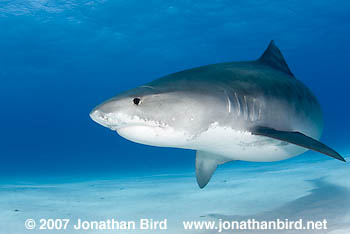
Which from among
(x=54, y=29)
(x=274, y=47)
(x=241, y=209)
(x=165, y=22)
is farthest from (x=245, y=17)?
(x=241, y=209)

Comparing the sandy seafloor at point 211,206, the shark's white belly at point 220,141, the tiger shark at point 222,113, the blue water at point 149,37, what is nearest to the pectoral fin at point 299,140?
the tiger shark at point 222,113

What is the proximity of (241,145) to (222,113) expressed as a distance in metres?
0.68

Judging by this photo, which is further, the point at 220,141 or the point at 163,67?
the point at 163,67

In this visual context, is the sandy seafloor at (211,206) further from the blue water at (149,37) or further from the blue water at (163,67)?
the blue water at (149,37)

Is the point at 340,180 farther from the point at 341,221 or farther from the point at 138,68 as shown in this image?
the point at 138,68

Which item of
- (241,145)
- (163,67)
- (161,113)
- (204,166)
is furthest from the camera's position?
(163,67)

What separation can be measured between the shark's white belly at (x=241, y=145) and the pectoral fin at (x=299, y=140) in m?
0.15

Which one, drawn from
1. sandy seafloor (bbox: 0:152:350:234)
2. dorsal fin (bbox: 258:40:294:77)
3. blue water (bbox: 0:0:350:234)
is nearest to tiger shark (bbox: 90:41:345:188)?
dorsal fin (bbox: 258:40:294:77)

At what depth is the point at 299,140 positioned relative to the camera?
3041mm

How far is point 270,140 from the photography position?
355cm

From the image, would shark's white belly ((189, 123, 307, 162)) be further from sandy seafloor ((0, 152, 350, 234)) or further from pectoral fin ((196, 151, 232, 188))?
sandy seafloor ((0, 152, 350, 234))

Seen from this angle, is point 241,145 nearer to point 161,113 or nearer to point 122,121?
point 161,113

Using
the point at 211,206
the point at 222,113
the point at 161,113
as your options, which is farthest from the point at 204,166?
the point at 161,113

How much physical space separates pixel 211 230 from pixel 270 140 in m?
1.26
